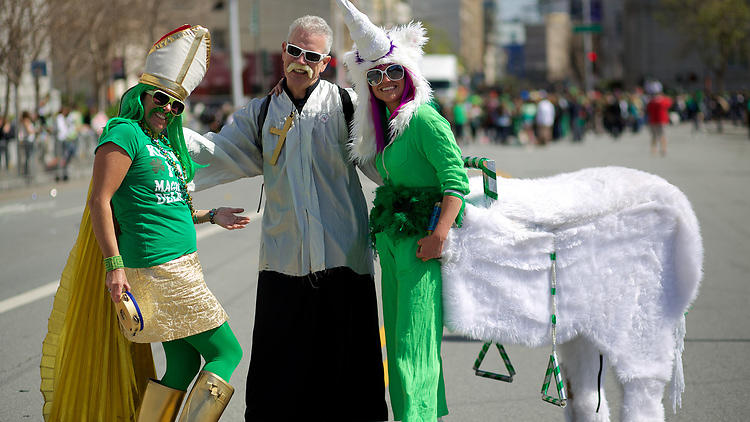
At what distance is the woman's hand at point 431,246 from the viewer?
139 inches

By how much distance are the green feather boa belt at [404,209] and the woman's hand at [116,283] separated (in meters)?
1.07

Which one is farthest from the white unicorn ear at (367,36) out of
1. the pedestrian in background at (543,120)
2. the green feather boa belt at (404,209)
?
the pedestrian in background at (543,120)

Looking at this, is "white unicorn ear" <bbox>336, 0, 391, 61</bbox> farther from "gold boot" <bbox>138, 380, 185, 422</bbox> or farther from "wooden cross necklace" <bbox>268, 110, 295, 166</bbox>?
"gold boot" <bbox>138, 380, 185, 422</bbox>

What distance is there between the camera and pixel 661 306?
376 centimetres

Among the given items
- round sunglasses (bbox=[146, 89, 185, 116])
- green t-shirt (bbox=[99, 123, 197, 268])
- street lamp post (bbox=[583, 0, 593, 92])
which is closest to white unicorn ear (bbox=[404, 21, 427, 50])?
round sunglasses (bbox=[146, 89, 185, 116])

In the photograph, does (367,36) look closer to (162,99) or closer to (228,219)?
(162,99)

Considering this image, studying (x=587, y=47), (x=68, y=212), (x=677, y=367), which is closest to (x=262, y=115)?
(x=677, y=367)

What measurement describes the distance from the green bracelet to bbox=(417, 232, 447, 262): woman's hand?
1.17m

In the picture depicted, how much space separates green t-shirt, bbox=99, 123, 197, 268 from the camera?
11.3 feet

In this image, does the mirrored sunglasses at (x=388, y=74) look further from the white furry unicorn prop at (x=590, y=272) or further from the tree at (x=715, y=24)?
the tree at (x=715, y=24)

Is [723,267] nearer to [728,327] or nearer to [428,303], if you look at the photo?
[728,327]

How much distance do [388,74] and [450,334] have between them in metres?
3.28

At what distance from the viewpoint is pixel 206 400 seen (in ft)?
11.8

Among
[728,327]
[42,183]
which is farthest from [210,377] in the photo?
[42,183]
